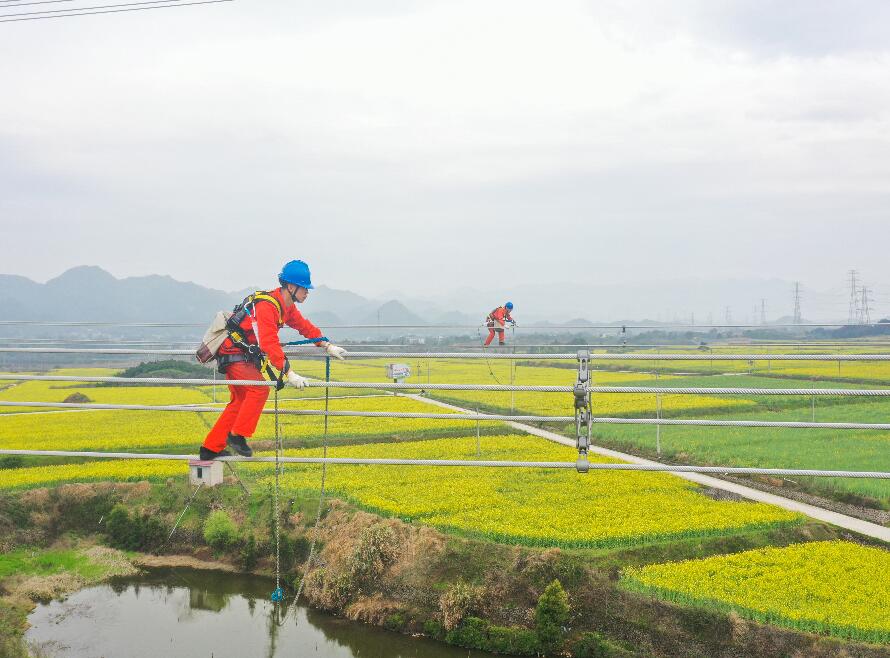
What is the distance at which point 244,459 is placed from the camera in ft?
19.9

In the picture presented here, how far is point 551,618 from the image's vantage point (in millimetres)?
9594

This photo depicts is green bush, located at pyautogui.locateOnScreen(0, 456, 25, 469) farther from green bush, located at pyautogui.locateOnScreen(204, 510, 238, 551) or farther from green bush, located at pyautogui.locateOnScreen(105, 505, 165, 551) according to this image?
green bush, located at pyautogui.locateOnScreen(204, 510, 238, 551)

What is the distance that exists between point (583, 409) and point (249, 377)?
9.22 feet

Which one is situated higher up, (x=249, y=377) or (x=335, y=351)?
(x=335, y=351)

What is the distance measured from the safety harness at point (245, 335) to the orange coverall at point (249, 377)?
26mm

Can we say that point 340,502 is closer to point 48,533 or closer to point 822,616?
point 48,533

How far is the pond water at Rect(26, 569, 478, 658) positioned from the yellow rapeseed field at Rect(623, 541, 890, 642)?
2.78 metres

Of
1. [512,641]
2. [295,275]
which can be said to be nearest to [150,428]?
[512,641]

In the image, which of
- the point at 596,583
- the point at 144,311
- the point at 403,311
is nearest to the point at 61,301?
the point at 144,311

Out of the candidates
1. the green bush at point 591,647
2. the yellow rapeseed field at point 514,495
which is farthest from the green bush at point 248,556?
the green bush at point 591,647

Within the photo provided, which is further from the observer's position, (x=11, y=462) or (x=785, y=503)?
(x=11, y=462)

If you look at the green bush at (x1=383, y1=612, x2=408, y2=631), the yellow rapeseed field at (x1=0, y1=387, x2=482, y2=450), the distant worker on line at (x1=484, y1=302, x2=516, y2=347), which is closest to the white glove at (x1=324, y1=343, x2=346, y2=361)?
the green bush at (x1=383, y1=612, x2=408, y2=631)

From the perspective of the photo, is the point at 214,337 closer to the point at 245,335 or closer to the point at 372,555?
the point at 245,335

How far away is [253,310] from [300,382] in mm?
1010
